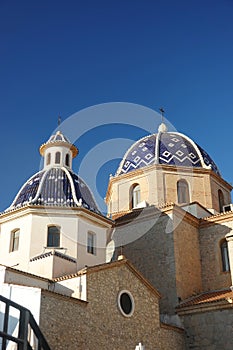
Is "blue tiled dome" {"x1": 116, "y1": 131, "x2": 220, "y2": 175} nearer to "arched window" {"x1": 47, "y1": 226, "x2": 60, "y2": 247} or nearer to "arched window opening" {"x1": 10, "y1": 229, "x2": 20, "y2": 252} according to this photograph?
"arched window" {"x1": 47, "y1": 226, "x2": 60, "y2": 247}

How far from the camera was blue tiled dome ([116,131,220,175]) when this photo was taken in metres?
24.3

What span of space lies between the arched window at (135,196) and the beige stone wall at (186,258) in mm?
3390

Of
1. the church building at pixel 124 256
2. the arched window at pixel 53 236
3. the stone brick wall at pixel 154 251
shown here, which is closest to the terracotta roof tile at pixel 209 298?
the church building at pixel 124 256

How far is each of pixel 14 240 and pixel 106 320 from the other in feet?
16.0

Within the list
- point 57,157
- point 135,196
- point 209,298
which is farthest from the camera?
point 135,196

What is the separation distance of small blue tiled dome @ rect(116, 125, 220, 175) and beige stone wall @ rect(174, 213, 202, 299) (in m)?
4.12

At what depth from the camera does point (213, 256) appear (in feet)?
68.4

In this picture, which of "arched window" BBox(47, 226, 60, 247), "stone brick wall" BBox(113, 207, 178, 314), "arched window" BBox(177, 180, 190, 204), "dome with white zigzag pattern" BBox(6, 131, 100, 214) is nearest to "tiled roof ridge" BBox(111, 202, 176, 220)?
"stone brick wall" BBox(113, 207, 178, 314)

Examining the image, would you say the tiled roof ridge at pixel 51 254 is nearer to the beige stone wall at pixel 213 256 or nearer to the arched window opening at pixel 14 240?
the arched window opening at pixel 14 240

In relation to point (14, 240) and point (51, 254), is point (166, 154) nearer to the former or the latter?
point (14, 240)

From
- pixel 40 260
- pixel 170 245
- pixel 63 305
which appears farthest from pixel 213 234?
pixel 63 305

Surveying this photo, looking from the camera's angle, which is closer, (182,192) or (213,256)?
(213,256)

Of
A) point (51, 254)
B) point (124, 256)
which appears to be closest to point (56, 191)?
point (51, 254)

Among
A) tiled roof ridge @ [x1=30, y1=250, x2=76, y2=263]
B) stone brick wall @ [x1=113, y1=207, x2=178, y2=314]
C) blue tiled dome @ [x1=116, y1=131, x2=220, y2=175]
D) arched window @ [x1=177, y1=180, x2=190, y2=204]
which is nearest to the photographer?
tiled roof ridge @ [x1=30, y1=250, x2=76, y2=263]
